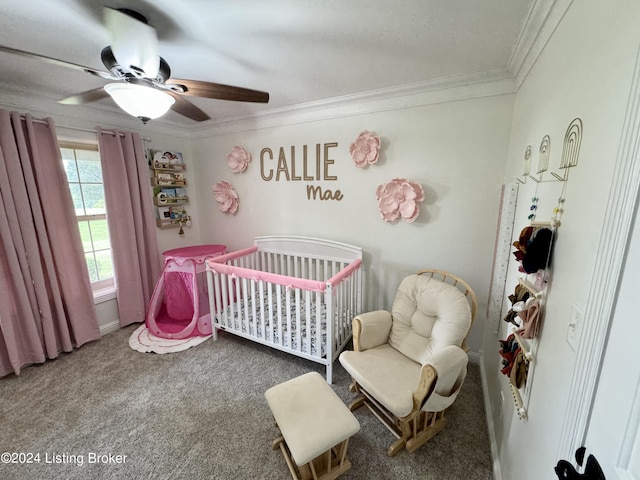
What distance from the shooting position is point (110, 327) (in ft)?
8.79

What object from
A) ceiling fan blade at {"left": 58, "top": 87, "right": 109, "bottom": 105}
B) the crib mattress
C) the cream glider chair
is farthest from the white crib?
ceiling fan blade at {"left": 58, "top": 87, "right": 109, "bottom": 105}

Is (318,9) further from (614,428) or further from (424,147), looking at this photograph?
(614,428)

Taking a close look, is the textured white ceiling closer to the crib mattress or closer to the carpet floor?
the crib mattress

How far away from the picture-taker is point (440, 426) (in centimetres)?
158

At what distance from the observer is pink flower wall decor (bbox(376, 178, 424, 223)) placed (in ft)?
6.88

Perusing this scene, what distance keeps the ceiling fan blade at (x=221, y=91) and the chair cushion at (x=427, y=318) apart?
1.60 meters

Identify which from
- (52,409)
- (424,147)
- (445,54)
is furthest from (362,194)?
(52,409)

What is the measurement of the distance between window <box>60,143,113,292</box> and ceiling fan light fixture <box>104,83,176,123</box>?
5.88 feet

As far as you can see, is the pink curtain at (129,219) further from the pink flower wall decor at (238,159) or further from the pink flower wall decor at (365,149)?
the pink flower wall decor at (365,149)

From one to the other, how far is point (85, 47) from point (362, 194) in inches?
81.5

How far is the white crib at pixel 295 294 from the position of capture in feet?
6.42

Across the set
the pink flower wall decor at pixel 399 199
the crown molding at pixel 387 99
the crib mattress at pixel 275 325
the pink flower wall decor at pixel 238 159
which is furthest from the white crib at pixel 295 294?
the crown molding at pixel 387 99

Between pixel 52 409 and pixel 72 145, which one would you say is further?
pixel 72 145

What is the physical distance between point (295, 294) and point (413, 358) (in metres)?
1.01
